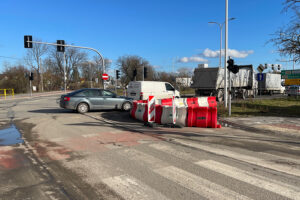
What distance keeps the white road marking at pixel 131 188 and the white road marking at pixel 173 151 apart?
5.39 feet

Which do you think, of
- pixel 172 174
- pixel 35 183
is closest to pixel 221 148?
pixel 172 174

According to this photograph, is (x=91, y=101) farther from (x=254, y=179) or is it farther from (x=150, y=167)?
(x=254, y=179)

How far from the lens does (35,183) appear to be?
3844mm

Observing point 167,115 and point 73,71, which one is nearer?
point 167,115

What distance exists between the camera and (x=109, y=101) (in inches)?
559

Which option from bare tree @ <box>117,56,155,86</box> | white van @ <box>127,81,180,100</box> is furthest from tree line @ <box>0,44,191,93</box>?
white van @ <box>127,81,180,100</box>

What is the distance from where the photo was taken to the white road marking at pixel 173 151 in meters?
5.25

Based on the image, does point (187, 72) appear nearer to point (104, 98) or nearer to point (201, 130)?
point (104, 98)

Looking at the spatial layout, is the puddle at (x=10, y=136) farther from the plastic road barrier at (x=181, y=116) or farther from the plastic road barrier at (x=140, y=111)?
the plastic road barrier at (x=181, y=116)

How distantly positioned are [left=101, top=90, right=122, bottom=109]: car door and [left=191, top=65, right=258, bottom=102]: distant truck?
34.5 feet

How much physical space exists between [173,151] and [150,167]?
1.29 meters

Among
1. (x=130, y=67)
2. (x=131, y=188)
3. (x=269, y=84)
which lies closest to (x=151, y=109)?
(x=131, y=188)

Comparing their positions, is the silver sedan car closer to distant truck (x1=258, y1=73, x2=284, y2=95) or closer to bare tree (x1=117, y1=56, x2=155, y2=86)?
distant truck (x1=258, y1=73, x2=284, y2=95)

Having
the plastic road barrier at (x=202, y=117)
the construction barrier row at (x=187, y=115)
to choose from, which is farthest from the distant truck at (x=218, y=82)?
the plastic road barrier at (x=202, y=117)
